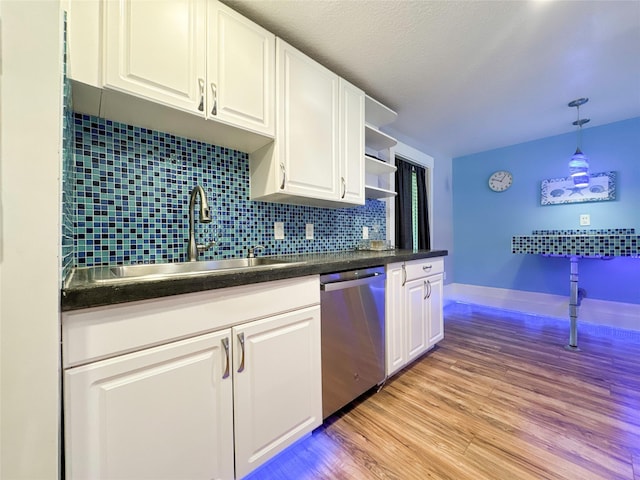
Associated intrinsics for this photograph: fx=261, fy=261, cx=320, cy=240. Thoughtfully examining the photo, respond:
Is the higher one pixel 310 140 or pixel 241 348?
pixel 310 140

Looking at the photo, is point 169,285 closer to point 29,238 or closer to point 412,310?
point 29,238

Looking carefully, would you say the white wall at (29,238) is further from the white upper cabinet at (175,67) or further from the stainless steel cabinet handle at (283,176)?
A: the stainless steel cabinet handle at (283,176)

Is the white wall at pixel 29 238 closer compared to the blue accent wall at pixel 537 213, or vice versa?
the white wall at pixel 29 238

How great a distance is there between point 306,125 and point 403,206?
192 cm

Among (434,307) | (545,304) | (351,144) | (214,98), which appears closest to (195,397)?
(214,98)

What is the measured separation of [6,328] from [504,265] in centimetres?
454

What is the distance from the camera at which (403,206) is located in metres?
3.15

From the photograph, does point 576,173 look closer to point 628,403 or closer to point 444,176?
point 444,176

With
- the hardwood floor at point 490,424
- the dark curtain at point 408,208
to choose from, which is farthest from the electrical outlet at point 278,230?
the dark curtain at point 408,208

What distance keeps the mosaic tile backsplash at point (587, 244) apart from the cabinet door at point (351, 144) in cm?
226

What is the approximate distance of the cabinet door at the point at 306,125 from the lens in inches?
58.9

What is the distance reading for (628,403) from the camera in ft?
5.05

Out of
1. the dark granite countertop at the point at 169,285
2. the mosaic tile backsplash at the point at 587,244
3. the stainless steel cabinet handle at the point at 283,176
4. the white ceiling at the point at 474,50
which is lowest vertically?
the dark granite countertop at the point at 169,285

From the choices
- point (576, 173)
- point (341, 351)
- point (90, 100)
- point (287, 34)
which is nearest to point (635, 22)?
point (576, 173)
